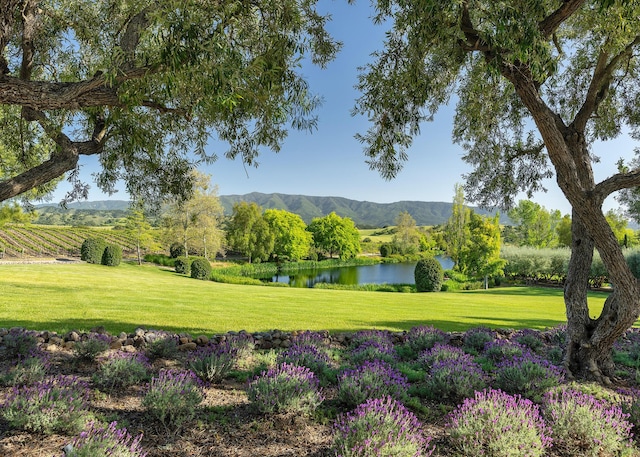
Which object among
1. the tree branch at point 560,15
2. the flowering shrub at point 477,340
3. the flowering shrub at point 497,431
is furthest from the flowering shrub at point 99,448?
the flowering shrub at point 477,340

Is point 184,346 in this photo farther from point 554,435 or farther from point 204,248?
point 204,248

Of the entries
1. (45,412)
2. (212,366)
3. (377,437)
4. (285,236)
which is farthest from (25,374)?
(285,236)

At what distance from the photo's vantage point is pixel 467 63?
725cm

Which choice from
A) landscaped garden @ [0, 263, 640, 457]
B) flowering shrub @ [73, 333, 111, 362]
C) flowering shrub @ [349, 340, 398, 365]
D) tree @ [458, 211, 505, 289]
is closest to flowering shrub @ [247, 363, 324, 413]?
landscaped garden @ [0, 263, 640, 457]

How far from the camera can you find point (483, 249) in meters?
29.0

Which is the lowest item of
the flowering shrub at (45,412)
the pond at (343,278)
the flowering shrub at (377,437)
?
the pond at (343,278)

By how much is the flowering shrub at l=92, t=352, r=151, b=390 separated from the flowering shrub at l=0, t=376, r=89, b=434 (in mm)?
877

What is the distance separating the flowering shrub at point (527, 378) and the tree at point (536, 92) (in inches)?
48.0

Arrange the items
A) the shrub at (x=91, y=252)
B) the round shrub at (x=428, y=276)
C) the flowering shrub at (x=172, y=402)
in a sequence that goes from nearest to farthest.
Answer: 1. the flowering shrub at (x=172, y=402)
2. the round shrub at (x=428, y=276)
3. the shrub at (x=91, y=252)

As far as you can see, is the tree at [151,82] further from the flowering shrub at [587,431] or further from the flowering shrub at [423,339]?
the flowering shrub at [423,339]

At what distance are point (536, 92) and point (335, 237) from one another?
193 feet

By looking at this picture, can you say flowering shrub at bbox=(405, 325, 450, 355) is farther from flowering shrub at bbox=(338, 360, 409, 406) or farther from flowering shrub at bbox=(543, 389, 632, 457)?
flowering shrub at bbox=(543, 389, 632, 457)

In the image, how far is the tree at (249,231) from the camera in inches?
1662

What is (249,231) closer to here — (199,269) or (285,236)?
(285,236)
